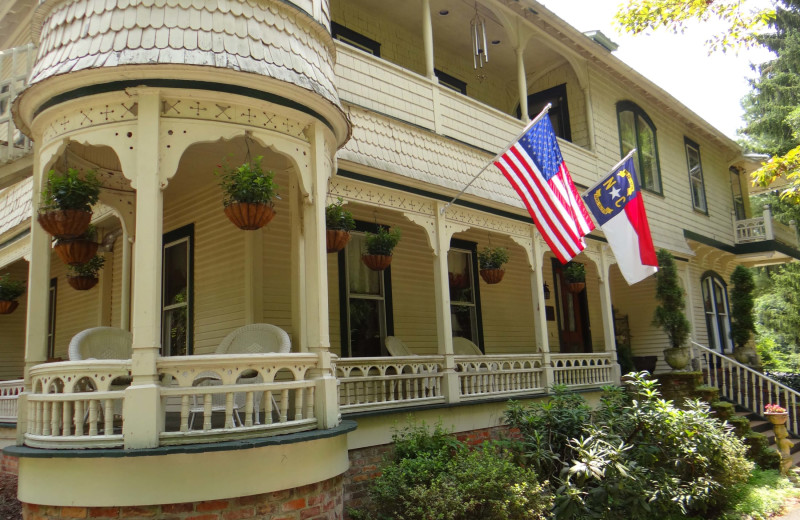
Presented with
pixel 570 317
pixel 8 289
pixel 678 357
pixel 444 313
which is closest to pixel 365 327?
pixel 444 313

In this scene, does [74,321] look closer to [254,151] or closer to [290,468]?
[254,151]

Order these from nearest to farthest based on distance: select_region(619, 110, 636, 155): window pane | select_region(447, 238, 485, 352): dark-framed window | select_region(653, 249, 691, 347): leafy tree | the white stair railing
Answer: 1. select_region(447, 238, 485, 352): dark-framed window
2. the white stair railing
3. select_region(653, 249, 691, 347): leafy tree
4. select_region(619, 110, 636, 155): window pane

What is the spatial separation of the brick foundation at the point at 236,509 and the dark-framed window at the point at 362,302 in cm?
390

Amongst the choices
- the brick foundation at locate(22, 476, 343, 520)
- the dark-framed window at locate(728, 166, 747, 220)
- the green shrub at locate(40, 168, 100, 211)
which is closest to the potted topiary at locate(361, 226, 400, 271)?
the brick foundation at locate(22, 476, 343, 520)

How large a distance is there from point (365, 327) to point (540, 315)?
3209 millimetres

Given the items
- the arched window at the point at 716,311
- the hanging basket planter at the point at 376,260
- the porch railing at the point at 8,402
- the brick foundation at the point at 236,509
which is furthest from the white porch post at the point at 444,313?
the arched window at the point at 716,311

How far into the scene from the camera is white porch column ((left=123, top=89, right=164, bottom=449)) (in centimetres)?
509

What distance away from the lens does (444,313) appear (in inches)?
367

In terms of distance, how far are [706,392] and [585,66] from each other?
7.68 metres

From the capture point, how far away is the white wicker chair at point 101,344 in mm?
6738

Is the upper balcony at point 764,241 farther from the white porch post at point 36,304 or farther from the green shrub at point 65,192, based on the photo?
the white porch post at point 36,304

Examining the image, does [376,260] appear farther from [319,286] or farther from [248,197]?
[248,197]

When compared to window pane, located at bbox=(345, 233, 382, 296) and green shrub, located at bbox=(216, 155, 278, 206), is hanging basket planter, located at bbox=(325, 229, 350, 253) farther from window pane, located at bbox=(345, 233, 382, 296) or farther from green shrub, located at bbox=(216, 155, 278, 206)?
window pane, located at bbox=(345, 233, 382, 296)

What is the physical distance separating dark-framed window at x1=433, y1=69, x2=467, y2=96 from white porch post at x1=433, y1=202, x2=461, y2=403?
4659mm
